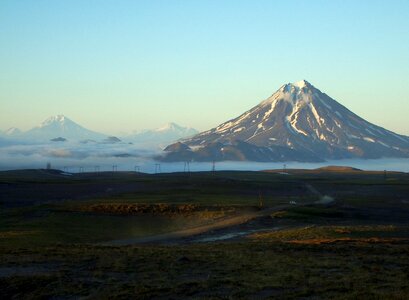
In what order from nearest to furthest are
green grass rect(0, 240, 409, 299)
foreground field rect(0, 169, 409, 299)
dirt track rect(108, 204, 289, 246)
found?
green grass rect(0, 240, 409, 299), foreground field rect(0, 169, 409, 299), dirt track rect(108, 204, 289, 246)

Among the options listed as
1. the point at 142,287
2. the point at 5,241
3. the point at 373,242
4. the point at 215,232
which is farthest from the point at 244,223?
the point at 142,287

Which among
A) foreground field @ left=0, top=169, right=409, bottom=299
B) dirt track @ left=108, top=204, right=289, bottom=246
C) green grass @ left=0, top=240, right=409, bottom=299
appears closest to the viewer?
green grass @ left=0, top=240, right=409, bottom=299

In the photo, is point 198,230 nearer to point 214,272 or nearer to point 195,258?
point 195,258

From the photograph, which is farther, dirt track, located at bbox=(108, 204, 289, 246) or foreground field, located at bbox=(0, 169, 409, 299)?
dirt track, located at bbox=(108, 204, 289, 246)

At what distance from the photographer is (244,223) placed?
190 feet

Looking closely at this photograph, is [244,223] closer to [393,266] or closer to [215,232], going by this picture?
[215,232]

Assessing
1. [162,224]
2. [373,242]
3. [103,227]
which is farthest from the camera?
[162,224]

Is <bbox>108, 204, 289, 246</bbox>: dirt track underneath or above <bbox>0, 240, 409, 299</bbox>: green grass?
underneath

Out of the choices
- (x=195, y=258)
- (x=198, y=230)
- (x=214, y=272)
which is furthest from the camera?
(x=198, y=230)

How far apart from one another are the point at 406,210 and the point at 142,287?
6449cm

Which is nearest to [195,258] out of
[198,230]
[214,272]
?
[214,272]

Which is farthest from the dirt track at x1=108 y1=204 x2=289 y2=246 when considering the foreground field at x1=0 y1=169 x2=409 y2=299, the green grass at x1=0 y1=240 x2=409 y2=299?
the green grass at x1=0 y1=240 x2=409 y2=299

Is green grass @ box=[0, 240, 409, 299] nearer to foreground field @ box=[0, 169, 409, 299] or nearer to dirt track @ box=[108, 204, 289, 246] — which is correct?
foreground field @ box=[0, 169, 409, 299]

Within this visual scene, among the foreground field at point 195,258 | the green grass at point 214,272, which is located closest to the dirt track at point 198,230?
the foreground field at point 195,258
